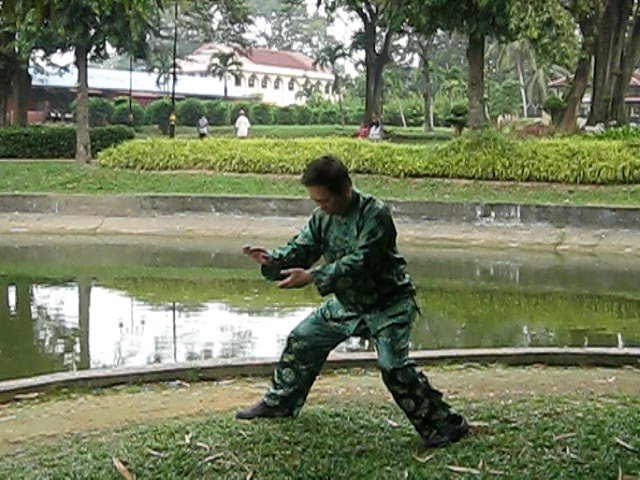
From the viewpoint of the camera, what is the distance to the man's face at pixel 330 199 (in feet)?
14.3

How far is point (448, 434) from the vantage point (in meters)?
4.51

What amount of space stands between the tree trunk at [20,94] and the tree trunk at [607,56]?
15.9m

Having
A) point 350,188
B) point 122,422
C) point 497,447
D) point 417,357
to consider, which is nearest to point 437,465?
point 497,447

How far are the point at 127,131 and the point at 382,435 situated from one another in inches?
889

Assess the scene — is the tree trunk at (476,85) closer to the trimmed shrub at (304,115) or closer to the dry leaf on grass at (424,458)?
→ the dry leaf on grass at (424,458)

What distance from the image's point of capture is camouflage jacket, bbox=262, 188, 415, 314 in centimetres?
434

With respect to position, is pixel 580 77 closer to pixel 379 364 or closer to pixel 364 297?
pixel 364 297

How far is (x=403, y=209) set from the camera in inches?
677

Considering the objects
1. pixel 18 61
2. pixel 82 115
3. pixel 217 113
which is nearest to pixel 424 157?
pixel 82 115

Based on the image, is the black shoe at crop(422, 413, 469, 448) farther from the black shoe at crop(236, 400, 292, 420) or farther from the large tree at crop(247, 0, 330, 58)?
the large tree at crop(247, 0, 330, 58)

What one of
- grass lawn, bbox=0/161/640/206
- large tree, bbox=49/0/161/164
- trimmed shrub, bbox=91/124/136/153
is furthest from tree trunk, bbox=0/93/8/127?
grass lawn, bbox=0/161/640/206

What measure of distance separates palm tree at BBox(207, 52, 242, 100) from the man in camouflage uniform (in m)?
43.1

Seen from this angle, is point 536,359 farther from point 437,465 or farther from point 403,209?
point 403,209

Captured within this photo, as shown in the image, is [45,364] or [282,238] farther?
[282,238]
